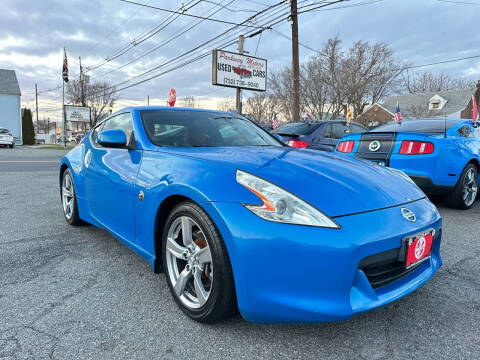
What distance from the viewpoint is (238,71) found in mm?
16516

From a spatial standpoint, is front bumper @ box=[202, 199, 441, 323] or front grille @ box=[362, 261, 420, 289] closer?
front bumper @ box=[202, 199, 441, 323]

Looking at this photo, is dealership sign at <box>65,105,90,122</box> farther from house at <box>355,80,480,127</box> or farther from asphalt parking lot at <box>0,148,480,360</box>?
asphalt parking lot at <box>0,148,480,360</box>

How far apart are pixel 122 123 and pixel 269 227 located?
2.05 metres

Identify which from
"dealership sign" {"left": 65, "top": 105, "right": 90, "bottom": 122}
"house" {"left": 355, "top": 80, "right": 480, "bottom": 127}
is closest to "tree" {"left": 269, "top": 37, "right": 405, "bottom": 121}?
"house" {"left": 355, "top": 80, "right": 480, "bottom": 127}

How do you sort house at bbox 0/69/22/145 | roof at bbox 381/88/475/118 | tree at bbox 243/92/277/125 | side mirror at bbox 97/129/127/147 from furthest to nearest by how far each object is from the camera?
tree at bbox 243/92/277/125, roof at bbox 381/88/475/118, house at bbox 0/69/22/145, side mirror at bbox 97/129/127/147

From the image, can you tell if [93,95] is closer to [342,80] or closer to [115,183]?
[342,80]

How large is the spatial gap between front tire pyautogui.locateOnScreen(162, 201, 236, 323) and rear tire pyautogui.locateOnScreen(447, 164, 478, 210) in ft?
13.5

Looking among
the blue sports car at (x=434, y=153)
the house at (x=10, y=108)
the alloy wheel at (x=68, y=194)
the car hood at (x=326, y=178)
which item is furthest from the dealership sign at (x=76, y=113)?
the car hood at (x=326, y=178)

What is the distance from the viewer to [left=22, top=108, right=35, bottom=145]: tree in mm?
35531

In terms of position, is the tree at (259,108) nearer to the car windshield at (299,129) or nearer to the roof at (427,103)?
the roof at (427,103)

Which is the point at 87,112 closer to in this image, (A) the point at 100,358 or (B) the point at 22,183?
(B) the point at 22,183

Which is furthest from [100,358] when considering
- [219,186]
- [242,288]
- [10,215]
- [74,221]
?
[10,215]

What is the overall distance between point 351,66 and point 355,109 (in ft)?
17.1

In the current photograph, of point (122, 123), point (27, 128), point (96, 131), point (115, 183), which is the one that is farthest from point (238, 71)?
point (27, 128)
